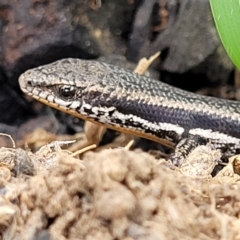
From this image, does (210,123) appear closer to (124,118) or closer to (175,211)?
(124,118)

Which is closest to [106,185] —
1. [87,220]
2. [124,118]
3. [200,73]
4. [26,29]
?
[87,220]

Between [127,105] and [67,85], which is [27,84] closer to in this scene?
[67,85]

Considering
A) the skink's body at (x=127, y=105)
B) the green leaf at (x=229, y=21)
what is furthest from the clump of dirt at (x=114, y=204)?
the skink's body at (x=127, y=105)

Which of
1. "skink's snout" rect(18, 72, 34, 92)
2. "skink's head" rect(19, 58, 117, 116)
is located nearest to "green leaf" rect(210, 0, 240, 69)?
"skink's head" rect(19, 58, 117, 116)

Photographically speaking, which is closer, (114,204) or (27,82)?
(114,204)

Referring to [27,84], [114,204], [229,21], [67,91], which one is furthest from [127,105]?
[114,204]

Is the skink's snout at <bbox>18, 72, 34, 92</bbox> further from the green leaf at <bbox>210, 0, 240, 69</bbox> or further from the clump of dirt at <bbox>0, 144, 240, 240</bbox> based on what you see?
the clump of dirt at <bbox>0, 144, 240, 240</bbox>
